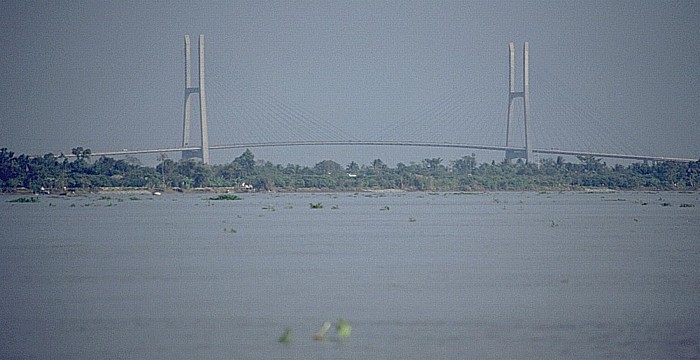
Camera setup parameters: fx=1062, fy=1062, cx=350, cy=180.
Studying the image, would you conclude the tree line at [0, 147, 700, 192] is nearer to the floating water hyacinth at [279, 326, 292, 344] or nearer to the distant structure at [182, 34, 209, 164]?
the distant structure at [182, 34, 209, 164]

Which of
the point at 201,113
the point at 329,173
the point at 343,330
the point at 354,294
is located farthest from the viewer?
the point at 329,173

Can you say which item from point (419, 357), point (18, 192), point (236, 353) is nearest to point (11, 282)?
point (236, 353)

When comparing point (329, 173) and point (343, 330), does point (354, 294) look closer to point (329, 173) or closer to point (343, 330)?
point (343, 330)

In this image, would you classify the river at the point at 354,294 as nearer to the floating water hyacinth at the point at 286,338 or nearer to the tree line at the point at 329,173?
the floating water hyacinth at the point at 286,338

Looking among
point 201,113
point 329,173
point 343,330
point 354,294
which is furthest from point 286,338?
point 329,173

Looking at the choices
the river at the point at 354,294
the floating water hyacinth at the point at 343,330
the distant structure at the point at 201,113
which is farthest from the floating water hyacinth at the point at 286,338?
the distant structure at the point at 201,113

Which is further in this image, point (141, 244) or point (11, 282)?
point (141, 244)

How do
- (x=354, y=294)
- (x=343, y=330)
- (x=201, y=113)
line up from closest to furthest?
(x=343, y=330), (x=354, y=294), (x=201, y=113)

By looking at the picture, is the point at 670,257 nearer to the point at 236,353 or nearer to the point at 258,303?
the point at 258,303
